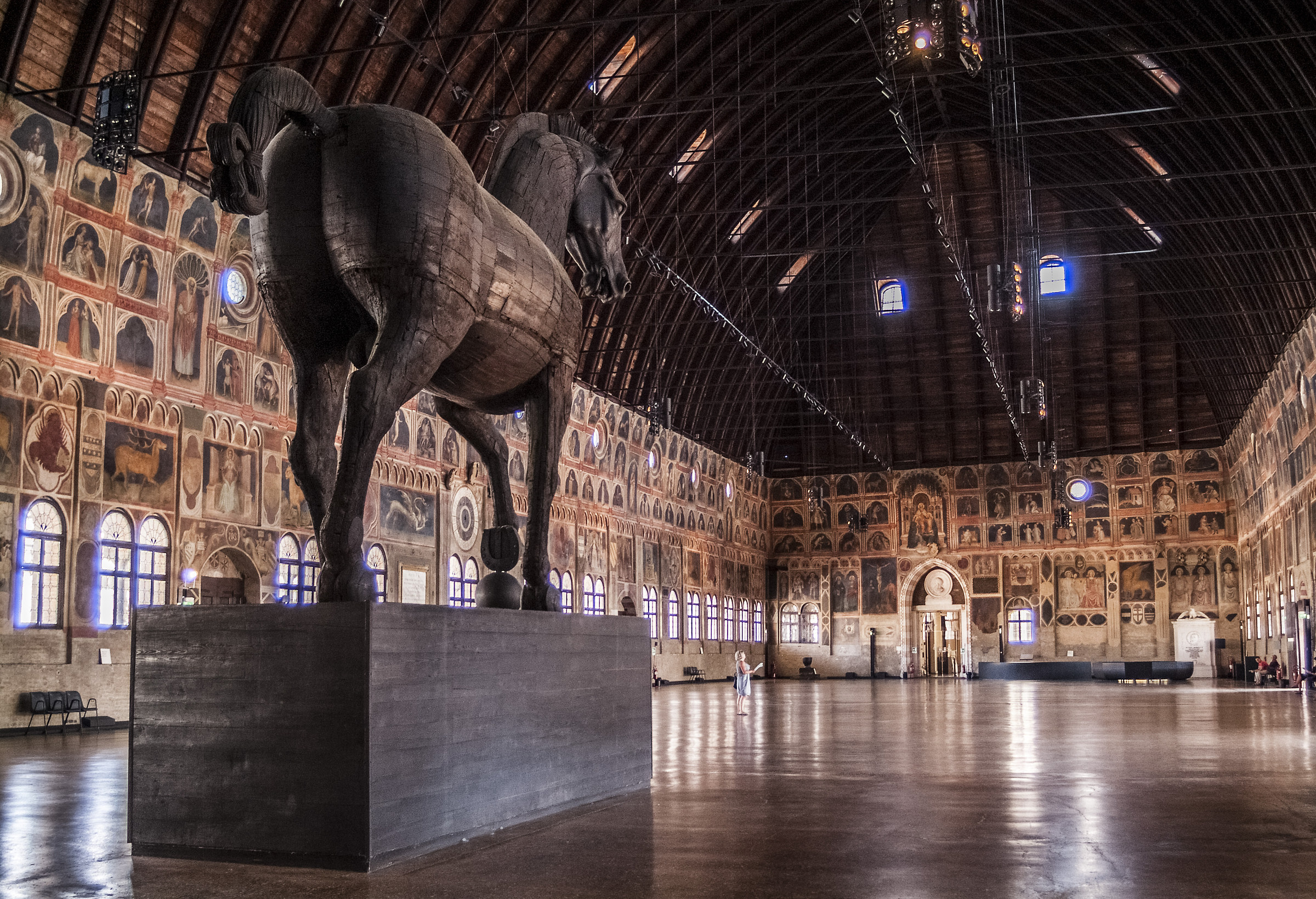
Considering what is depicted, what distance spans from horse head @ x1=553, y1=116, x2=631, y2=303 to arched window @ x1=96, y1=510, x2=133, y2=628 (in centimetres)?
1546

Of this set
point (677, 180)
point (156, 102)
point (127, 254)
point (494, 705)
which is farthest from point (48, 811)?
point (677, 180)

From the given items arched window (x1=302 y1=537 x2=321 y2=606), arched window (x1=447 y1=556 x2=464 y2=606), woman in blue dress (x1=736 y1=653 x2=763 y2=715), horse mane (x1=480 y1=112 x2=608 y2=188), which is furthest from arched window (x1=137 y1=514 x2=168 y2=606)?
horse mane (x1=480 y1=112 x2=608 y2=188)

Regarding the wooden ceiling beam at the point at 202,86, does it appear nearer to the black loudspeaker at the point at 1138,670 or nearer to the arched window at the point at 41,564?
the arched window at the point at 41,564

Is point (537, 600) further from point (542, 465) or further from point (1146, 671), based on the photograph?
point (1146, 671)

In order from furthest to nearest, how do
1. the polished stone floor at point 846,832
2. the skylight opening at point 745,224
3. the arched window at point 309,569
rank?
the skylight opening at point 745,224 < the arched window at point 309,569 < the polished stone floor at point 846,832

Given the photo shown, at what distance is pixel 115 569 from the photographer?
840 inches

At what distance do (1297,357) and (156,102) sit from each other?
31.6 m

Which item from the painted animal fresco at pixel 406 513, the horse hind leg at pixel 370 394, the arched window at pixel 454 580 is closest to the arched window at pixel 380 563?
the painted animal fresco at pixel 406 513

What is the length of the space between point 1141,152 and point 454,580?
82.8 feet

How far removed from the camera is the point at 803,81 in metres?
35.8

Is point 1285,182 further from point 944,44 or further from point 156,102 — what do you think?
point 156,102

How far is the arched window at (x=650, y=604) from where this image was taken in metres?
44.4

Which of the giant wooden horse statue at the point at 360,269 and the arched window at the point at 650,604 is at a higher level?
the giant wooden horse statue at the point at 360,269

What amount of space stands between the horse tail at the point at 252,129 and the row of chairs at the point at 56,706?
1610 centimetres
